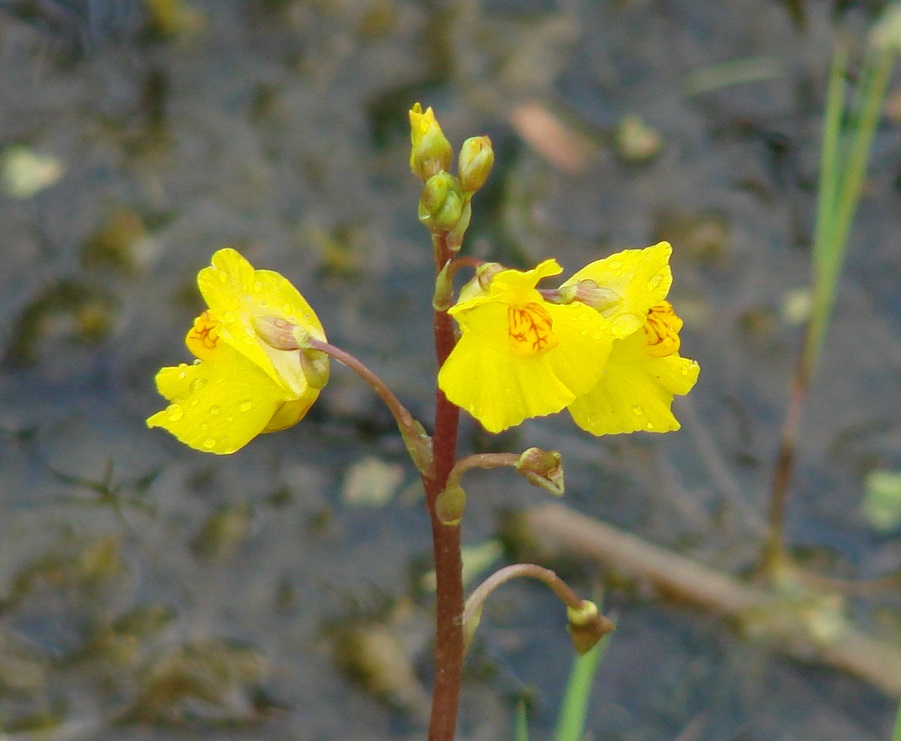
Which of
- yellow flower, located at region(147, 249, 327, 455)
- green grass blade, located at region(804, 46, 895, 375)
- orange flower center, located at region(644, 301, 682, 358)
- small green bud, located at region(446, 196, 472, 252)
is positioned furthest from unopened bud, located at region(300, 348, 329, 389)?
green grass blade, located at region(804, 46, 895, 375)

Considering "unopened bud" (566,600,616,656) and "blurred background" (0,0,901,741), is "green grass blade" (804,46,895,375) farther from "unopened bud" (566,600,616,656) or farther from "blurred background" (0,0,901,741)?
"unopened bud" (566,600,616,656)

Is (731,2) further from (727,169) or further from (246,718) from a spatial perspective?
(246,718)

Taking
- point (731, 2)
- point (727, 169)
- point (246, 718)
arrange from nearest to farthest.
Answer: point (246, 718)
point (727, 169)
point (731, 2)

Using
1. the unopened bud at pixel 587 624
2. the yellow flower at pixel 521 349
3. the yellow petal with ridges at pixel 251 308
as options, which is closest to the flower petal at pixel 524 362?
the yellow flower at pixel 521 349

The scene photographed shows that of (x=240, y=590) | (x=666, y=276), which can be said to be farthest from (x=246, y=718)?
(x=666, y=276)


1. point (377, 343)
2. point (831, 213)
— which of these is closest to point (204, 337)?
point (377, 343)

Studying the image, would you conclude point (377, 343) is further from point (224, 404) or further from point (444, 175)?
point (444, 175)
